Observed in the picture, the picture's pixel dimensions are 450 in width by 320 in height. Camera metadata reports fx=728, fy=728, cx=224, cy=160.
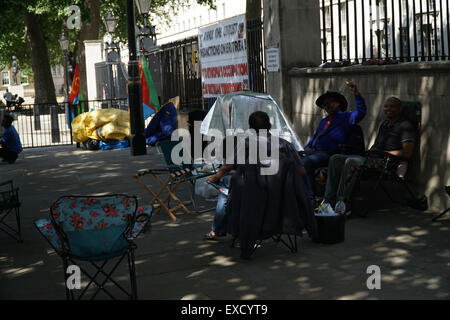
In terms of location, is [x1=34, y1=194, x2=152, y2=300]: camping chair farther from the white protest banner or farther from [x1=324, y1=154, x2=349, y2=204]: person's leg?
the white protest banner

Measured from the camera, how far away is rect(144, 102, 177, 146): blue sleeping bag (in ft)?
48.5

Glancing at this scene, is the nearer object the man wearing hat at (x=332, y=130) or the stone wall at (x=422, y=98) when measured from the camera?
→ the stone wall at (x=422, y=98)

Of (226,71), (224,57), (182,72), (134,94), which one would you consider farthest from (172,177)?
(182,72)

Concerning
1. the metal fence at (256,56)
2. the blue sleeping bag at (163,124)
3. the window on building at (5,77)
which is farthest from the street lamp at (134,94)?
the window on building at (5,77)

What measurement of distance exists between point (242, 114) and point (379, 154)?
2255 millimetres

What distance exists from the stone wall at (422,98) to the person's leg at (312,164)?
89 centimetres

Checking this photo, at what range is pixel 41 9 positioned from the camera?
30.3m

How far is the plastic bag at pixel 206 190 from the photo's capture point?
10.3m

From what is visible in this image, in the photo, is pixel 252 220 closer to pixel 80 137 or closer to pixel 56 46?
pixel 80 137

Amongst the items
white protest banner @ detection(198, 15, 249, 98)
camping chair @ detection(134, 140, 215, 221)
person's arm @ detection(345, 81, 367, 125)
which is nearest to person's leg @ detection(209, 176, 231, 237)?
camping chair @ detection(134, 140, 215, 221)

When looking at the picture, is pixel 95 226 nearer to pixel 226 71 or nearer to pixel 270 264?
pixel 270 264

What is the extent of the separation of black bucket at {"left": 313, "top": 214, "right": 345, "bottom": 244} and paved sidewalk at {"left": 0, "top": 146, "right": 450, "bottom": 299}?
10 cm

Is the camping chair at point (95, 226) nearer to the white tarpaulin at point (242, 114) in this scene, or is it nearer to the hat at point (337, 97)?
the hat at point (337, 97)
